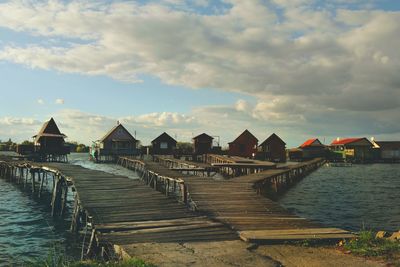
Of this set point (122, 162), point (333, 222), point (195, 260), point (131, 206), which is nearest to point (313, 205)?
point (333, 222)

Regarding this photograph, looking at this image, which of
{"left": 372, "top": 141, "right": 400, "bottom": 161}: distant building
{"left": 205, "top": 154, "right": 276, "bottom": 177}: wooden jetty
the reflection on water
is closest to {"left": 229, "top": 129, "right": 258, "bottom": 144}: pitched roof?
{"left": 205, "top": 154, "right": 276, "bottom": 177}: wooden jetty

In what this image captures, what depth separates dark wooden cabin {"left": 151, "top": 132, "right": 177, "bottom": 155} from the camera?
7262cm

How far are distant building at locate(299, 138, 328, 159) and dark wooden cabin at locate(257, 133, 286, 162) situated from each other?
1472 cm

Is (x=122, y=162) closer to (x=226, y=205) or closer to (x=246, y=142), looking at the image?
(x=246, y=142)

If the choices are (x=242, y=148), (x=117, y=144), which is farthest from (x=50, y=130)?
(x=242, y=148)

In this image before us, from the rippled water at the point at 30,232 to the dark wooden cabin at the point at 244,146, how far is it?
47.1 meters

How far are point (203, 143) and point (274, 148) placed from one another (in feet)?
45.5

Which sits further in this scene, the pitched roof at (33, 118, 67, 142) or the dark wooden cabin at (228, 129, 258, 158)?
the dark wooden cabin at (228, 129, 258, 158)

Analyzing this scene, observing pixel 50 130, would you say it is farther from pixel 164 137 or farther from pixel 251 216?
pixel 251 216

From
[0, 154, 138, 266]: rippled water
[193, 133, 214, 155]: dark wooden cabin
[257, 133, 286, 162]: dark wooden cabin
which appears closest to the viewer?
[0, 154, 138, 266]: rippled water

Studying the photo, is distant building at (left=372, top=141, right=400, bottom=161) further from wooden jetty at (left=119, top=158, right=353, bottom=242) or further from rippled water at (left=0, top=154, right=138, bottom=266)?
wooden jetty at (left=119, top=158, right=353, bottom=242)

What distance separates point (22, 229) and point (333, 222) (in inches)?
536

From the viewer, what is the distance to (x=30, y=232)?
1648 cm

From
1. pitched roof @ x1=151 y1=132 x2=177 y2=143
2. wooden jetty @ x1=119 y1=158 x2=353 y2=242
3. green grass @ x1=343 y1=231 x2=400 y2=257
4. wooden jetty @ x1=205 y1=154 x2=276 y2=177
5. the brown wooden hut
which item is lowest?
green grass @ x1=343 y1=231 x2=400 y2=257
